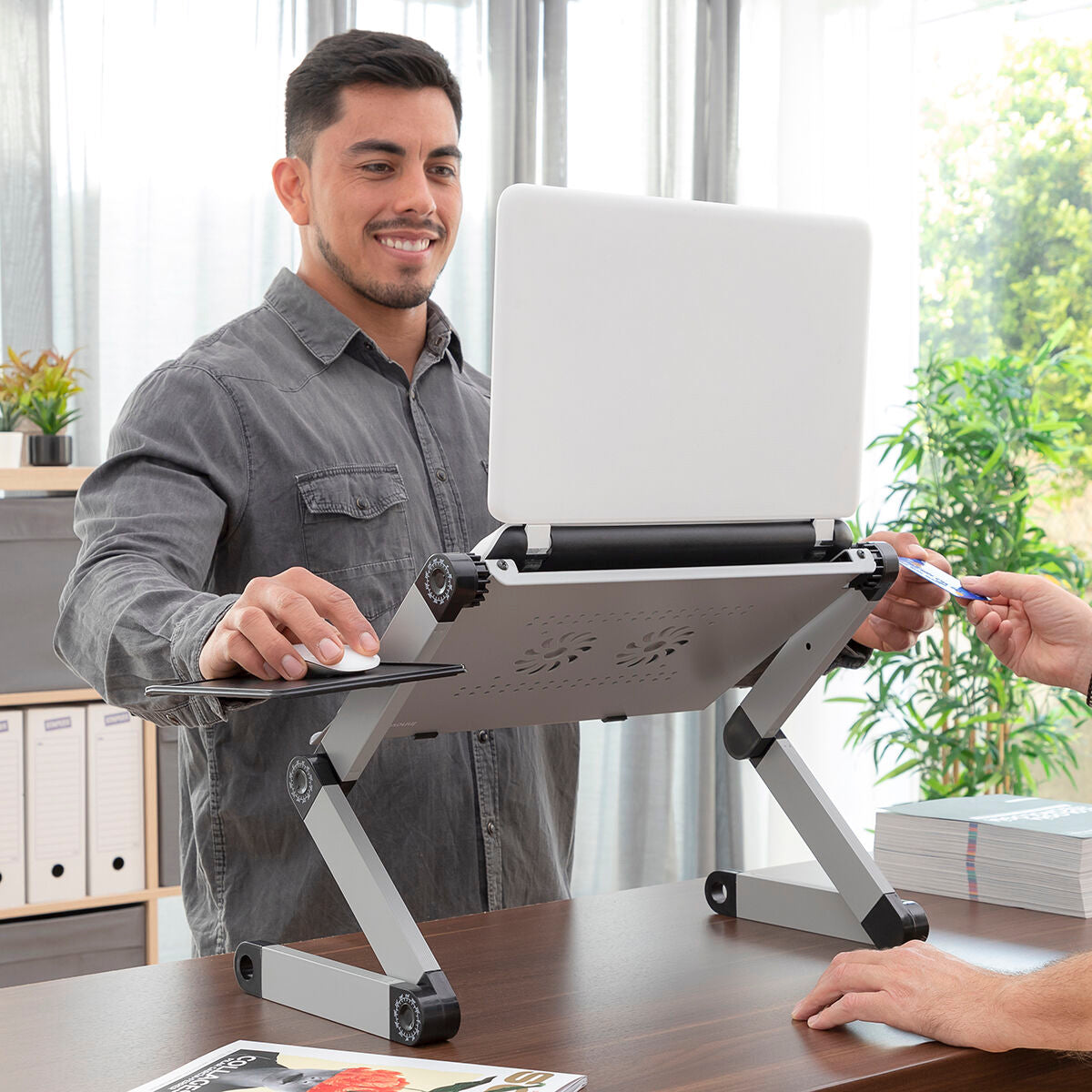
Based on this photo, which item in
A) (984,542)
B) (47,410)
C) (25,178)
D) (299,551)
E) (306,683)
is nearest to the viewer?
(306,683)

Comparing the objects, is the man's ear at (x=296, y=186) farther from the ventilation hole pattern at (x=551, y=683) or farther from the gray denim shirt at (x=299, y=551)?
the ventilation hole pattern at (x=551, y=683)

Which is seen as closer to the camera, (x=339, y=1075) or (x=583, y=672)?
(x=339, y=1075)

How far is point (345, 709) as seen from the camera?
1105mm

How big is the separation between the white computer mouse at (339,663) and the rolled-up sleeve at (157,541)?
0.14 metres

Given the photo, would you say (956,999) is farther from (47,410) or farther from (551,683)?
(47,410)

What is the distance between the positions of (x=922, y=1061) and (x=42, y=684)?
210cm

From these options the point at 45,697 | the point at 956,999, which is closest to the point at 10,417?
the point at 45,697

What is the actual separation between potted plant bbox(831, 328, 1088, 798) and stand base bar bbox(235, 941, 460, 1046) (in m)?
2.50

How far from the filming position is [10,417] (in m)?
2.69

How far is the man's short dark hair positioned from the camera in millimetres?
1754

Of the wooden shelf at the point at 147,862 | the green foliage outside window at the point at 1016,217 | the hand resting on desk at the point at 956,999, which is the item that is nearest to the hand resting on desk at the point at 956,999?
the hand resting on desk at the point at 956,999

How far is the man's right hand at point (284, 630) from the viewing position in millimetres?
966

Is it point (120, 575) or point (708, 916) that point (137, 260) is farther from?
point (708, 916)

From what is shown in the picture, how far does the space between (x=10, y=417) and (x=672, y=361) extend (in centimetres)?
204
